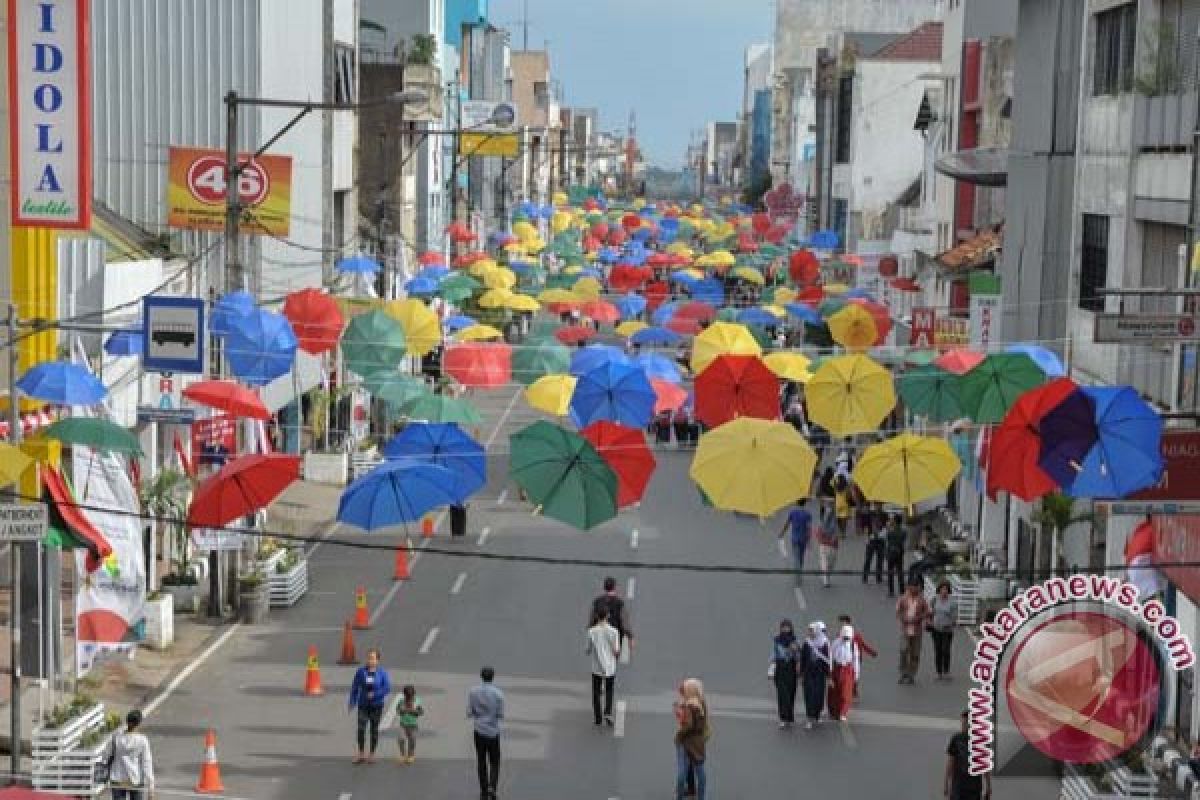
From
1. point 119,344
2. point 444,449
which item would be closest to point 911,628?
point 444,449

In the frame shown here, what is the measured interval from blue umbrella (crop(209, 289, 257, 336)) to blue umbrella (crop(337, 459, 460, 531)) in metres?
4.82

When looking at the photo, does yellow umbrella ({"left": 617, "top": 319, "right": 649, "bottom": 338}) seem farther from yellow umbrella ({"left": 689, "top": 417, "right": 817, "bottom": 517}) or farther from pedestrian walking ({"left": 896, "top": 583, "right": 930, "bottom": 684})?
yellow umbrella ({"left": 689, "top": 417, "right": 817, "bottom": 517})

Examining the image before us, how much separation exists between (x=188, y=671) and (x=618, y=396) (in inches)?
246

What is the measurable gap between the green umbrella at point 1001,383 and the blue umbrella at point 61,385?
10.1 meters

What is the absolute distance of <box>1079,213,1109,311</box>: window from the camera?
29250 millimetres

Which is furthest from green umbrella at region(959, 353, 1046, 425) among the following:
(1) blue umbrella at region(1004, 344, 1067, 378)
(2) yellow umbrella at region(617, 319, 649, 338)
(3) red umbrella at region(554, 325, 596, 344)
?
(3) red umbrella at region(554, 325, 596, 344)

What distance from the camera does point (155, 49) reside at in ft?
128

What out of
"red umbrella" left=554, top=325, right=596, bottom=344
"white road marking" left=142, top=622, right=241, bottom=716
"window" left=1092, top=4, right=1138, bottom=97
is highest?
"window" left=1092, top=4, right=1138, bottom=97

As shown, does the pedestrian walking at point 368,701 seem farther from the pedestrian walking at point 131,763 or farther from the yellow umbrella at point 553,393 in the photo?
the yellow umbrella at point 553,393

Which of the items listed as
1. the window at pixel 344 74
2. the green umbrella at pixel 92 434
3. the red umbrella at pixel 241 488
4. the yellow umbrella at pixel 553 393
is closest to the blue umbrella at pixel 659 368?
the yellow umbrella at pixel 553 393

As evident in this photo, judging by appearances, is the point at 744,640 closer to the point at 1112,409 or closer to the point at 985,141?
the point at 1112,409

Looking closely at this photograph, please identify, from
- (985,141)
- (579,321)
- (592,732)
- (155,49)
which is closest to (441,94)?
(579,321)

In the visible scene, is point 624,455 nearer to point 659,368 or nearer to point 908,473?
→ point 908,473

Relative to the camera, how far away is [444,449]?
2456cm
